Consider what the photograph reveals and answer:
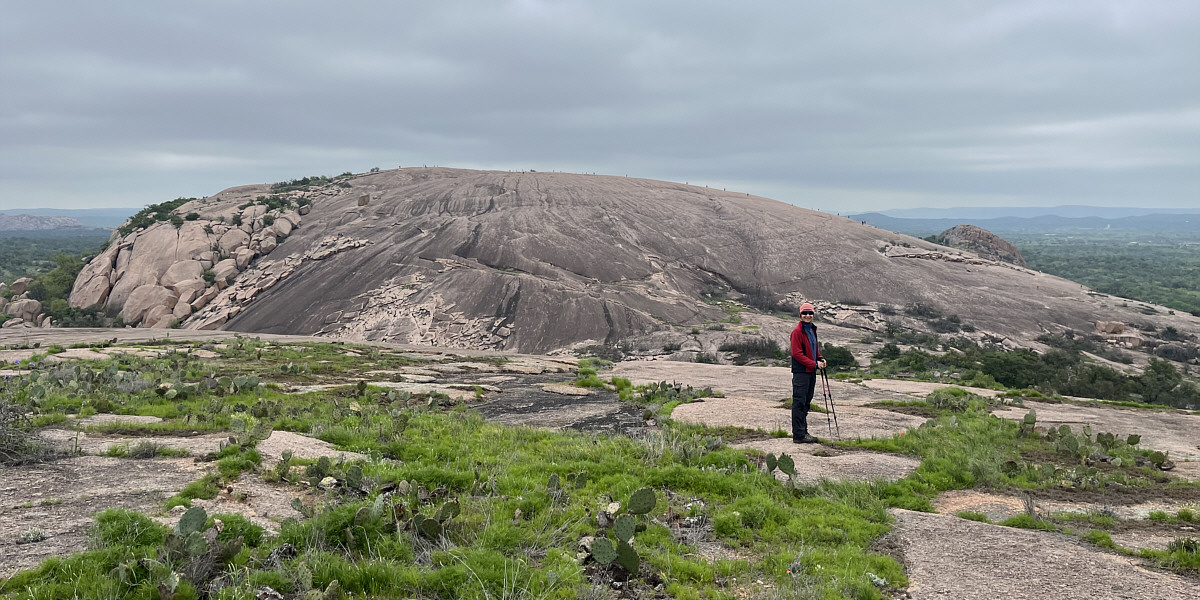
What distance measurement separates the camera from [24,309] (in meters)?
38.0

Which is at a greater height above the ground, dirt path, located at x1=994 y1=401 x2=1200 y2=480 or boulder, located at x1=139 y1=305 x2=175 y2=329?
dirt path, located at x1=994 y1=401 x2=1200 y2=480

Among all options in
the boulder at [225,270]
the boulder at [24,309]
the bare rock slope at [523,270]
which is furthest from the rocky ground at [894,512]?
the boulder at [24,309]

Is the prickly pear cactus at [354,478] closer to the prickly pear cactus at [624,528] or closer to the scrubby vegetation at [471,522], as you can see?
the scrubby vegetation at [471,522]

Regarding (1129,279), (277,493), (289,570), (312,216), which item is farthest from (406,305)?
(1129,279)

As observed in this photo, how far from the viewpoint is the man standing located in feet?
34.7

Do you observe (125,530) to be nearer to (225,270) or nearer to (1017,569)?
(1017,569)

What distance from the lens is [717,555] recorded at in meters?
6.59

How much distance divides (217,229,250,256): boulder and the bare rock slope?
10cm

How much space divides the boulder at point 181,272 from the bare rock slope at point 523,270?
0.33 feet

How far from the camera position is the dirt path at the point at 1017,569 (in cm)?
544

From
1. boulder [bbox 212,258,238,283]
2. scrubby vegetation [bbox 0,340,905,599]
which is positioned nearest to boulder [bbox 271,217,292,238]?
boulder [bbox 212,258,238,283]

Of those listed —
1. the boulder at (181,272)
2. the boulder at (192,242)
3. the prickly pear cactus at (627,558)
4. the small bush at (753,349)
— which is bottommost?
the small bush at (753,349)

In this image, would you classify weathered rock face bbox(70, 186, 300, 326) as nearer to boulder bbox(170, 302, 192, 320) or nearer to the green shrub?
boulder bbox(170, 302, 192, 320)

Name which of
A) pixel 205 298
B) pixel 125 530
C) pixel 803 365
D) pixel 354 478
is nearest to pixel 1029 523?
pixel 803 365
